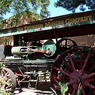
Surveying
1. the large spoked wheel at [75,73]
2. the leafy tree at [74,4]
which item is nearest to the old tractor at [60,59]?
the large spoked wheel at [75,73]

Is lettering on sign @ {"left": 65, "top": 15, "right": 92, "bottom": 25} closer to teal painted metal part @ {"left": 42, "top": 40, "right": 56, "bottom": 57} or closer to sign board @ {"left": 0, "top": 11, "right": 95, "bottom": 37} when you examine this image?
sign board @ {"left": 0, "top": 11, "right": 95, "bottom": 37}

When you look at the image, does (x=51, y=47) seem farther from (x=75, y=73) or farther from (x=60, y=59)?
(x=75, y=73)

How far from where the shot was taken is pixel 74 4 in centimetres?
1059

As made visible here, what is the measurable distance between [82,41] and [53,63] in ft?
24.2

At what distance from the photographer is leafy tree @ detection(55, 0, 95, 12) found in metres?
10.2

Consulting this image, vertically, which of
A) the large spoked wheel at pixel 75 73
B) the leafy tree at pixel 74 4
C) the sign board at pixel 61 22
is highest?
the leafy tree at pixel 74 4

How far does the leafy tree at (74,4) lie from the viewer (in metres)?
10.2

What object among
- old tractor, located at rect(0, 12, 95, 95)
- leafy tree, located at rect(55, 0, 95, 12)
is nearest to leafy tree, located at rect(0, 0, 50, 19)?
leafy tree, located at rect(55, 0, 95, 12)

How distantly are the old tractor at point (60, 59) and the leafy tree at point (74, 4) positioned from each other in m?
5.08

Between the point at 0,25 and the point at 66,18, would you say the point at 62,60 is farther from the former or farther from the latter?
the point at 0,25

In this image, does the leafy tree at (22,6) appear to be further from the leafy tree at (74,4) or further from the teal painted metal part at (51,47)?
the teal painted metal part at (51,47)

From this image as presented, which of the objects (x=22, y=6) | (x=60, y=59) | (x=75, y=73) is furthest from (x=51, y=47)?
(x=22, y=6)

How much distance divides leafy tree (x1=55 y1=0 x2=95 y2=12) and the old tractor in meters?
5.08

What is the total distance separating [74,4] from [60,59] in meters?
6.90
